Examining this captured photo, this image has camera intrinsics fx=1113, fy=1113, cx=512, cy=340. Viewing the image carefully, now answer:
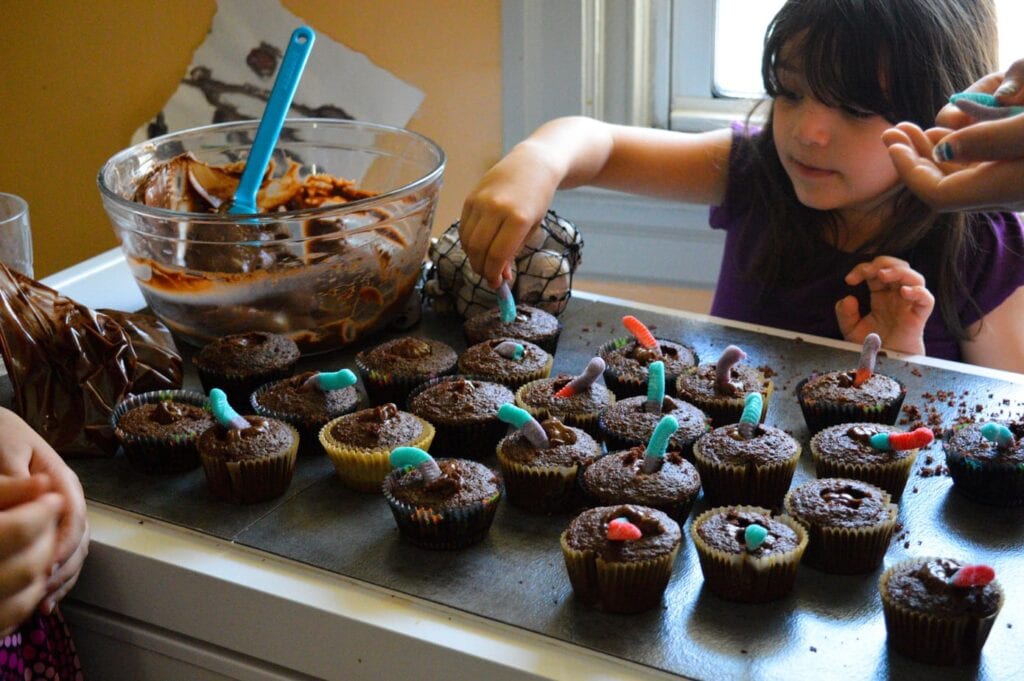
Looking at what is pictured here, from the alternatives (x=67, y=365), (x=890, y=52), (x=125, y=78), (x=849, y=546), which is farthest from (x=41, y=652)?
(x=125, y=78)

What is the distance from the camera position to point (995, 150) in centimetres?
104

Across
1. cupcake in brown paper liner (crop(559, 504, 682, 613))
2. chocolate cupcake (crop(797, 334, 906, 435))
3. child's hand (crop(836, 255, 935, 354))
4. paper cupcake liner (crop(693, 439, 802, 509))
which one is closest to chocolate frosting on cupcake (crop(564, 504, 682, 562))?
cupcake in brown paper liner (crop(559, 504, 682, 613))

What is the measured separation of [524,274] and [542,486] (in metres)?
0.53

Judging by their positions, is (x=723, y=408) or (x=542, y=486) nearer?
(x=542, y=486)

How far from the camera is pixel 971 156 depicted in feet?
3.46

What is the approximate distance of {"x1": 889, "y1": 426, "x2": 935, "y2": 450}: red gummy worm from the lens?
1.14 m

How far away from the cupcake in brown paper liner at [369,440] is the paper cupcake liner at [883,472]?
0.46 m

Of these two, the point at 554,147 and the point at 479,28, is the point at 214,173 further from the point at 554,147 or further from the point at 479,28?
the point at 479,28

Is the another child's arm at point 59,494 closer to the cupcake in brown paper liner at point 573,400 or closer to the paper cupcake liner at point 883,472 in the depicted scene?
the cupcake in brown paper liner at point 573,400

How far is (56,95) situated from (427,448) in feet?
7.04

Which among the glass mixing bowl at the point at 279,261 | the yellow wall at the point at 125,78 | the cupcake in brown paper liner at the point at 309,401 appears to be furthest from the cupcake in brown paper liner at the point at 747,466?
the yellow wall at the point at 125,78

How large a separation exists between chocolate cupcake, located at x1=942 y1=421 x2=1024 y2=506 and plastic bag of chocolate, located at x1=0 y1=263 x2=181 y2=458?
3.15 ft

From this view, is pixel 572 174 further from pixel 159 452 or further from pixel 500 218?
pixel 159 452

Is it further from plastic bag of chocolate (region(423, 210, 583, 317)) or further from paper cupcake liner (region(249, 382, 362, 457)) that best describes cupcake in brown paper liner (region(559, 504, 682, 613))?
plastic bag of chocolate (region(423, 210, 583, 317))
